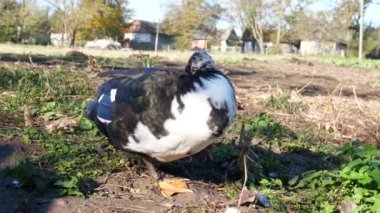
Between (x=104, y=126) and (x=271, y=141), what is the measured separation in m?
2.16

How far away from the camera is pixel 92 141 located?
483cm

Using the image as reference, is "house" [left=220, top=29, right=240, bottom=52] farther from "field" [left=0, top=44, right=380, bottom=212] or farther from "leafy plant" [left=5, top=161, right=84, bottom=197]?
"leafy plant" [left=5, top=161, right=84, bottom=197]

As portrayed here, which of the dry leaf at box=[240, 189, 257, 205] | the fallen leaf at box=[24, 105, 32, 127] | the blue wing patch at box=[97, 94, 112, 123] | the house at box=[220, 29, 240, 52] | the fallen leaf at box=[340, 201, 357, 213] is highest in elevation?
the house at box=[220, 29, 240, 52]

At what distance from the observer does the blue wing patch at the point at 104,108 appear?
392 centimetres

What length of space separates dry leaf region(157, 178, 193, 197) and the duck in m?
0.21

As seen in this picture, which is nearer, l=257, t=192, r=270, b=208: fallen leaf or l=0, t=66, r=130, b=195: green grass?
l=0, t=66, r=130, b=195: green grass

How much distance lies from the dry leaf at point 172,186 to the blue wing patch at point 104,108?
0.59 m

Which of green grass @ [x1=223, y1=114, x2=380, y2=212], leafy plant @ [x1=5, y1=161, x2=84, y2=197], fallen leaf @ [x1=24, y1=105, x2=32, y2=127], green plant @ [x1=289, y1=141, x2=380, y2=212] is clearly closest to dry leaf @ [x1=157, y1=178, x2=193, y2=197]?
green grass @ [x1=223, y1=114, x2=380, y2=212]

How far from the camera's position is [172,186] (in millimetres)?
3889

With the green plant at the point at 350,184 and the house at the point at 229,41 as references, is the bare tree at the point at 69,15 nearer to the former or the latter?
the house at the point at 229,41

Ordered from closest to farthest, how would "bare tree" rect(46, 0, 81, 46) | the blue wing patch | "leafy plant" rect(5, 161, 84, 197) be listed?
"leafy plant" rect(5, 161, 84, 197) < the blue wing patch < "bare tree" rect(46, 0, 81, 46)

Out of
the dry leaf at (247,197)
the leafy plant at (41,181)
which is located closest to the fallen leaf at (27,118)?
the leafy plant at (41,181)

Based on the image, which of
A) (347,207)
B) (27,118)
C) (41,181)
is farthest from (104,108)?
(347,207)

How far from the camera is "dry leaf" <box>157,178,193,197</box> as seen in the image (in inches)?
151
